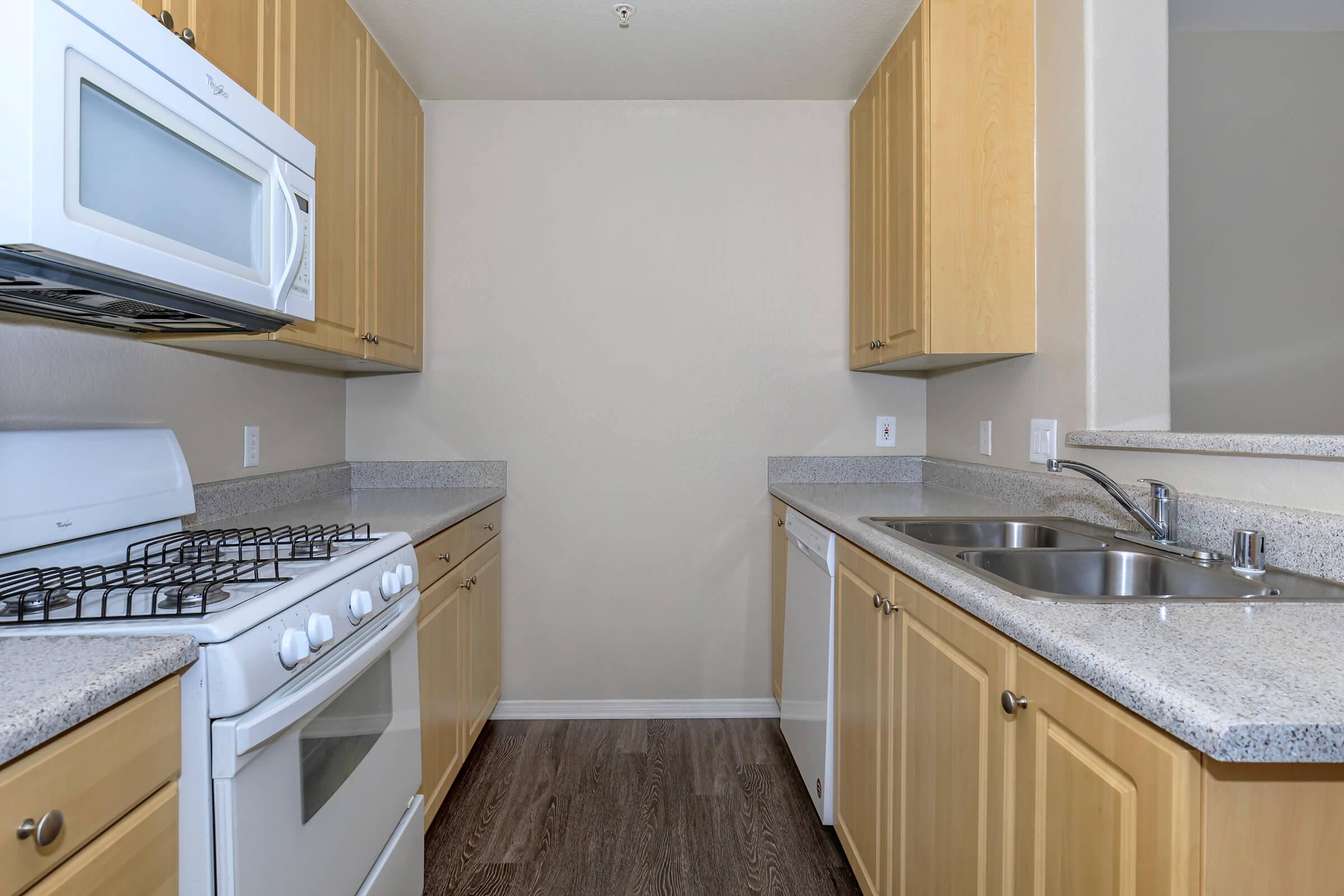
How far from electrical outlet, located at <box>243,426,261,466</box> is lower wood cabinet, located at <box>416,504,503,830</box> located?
0.63 m

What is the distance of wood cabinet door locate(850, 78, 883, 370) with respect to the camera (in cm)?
235

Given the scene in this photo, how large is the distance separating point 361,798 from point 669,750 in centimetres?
136

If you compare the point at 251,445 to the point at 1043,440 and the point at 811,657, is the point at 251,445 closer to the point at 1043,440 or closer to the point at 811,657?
the point at 811,657

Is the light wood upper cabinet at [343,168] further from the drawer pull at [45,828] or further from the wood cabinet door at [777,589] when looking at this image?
the wood cabinet door at [777,589]

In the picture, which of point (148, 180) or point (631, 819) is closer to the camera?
point (148, 180)

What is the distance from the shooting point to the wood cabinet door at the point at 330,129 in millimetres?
1629

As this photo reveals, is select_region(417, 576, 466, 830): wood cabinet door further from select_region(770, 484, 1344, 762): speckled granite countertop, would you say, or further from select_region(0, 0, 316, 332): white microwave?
select_region(770, 484, 1344, 762): speckled granite countertop

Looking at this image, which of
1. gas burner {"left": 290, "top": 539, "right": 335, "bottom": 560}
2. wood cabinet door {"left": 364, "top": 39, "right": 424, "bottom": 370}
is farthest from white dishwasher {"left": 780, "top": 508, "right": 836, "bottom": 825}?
wood cabinet door {"left": 364, "top": 39, "right": 424, "bottom": 370}

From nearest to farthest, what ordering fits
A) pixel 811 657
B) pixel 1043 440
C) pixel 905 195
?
pixel 1043 440 → pixel 811 657 → pixel 905 195

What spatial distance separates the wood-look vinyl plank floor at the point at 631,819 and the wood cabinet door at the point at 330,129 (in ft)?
4.67

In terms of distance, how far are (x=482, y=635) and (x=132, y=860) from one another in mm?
1646

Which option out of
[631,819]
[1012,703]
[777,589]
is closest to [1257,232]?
[777,589]

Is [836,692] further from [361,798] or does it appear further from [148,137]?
[148,137]

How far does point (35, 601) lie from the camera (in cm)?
90
